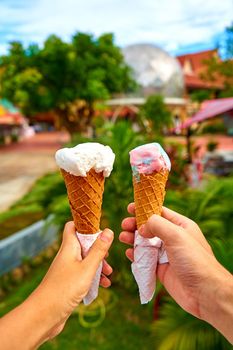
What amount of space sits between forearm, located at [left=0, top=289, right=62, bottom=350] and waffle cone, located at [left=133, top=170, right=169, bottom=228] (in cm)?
71

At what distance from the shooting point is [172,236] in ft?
6.29

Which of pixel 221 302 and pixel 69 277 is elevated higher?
pixel 69 277

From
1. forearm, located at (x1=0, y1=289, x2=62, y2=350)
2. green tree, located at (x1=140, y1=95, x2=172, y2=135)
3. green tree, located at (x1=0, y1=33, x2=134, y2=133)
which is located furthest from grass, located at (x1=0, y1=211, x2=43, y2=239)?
green tree, located at (x1=0, y1=33, x2=134, y2=133)

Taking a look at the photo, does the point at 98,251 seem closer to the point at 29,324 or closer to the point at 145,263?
the point at 145,263

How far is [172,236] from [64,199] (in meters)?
3.36

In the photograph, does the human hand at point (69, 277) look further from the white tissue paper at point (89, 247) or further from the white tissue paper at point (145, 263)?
the white tissue paper at point (145, 263)

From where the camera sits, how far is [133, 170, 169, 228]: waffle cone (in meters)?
2.11

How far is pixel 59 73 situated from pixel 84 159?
19.5 meters

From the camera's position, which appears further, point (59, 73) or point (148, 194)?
point (59, 73)

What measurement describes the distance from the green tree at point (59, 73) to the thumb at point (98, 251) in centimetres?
1817

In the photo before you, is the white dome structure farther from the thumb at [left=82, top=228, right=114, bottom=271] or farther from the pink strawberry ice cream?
the thumb at [left=82, top=228, right=114, bottom=271]

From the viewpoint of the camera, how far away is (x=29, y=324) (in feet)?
5.13

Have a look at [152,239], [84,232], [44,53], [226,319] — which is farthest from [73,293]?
[44,53]

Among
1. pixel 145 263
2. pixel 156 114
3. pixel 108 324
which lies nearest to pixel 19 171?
pixel 156 114
